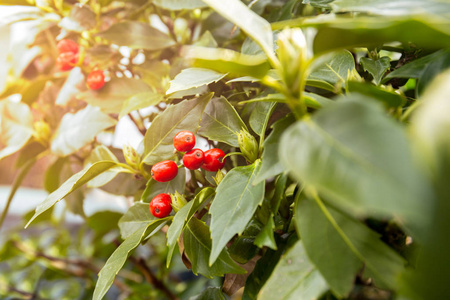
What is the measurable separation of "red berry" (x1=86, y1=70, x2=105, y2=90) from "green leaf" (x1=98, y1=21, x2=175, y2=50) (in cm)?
6

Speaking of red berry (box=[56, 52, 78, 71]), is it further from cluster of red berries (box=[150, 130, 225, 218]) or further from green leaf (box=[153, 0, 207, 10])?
cluster of red berries (box=[150, 130, 225, 218])

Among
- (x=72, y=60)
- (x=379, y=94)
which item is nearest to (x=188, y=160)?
(x=379, y=94)

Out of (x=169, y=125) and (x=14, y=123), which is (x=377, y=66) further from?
(x=14, y=123)

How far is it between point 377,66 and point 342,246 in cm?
23

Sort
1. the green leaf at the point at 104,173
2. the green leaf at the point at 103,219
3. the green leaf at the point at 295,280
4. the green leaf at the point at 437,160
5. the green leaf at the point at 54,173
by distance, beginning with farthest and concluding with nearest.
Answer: the green leaf at the point at 103,219
the green leaf at the point at 54,173
the green leaf at the point at 104,173
the green leaf at the point at 295,280
the green leaf at the point at 437,160

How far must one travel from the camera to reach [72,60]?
2.19 feet

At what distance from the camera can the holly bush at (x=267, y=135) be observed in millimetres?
210

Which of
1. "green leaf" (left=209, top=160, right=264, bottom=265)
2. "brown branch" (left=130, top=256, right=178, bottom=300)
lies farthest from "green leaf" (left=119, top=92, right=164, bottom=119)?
A: "brown branch" (left=130, top=256, right=178, bottom=300)

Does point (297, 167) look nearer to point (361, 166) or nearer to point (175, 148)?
point (361, 166)

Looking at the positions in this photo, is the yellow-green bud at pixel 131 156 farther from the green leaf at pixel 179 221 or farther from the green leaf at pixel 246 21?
the green leaf at pixel 246 21

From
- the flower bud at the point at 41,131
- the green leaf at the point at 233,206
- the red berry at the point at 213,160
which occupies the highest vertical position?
the green leaf at the point at 233,206

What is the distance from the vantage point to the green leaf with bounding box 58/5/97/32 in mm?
629

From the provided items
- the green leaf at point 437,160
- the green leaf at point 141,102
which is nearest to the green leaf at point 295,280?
the green leaf at point 437,160

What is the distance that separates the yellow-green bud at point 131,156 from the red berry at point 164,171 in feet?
0.22
